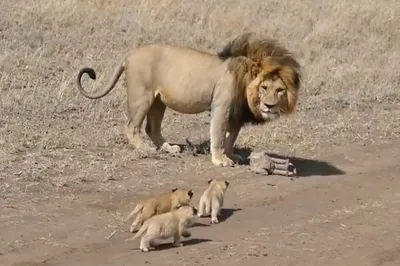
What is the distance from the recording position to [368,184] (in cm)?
1000

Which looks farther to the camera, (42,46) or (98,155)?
(42,46)

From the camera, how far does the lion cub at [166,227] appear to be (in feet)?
23.2

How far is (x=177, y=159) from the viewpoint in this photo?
10.4 m

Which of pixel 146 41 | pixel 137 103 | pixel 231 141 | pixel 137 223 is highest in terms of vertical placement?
pixel 146 41

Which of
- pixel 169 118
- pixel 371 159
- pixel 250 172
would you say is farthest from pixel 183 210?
pixel 169 118

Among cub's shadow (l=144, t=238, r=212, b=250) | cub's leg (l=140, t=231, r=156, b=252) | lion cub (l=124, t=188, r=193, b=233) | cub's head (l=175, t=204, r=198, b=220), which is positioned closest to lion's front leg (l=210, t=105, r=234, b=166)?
lion cub (l=124, t=188, r=193, b=233)

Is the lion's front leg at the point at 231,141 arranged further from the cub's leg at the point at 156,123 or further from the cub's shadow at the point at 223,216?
the cub's shadow at the point at 223,216

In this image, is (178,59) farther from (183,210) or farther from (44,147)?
(183,210)

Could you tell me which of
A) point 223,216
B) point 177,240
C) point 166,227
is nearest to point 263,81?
point 223,216

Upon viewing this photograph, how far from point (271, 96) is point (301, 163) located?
1.13 m

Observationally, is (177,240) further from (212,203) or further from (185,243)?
(212,203)

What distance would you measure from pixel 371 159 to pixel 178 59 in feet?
8.09

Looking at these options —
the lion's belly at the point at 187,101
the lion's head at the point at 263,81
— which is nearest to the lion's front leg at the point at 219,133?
the lion's head at the point at 263,81

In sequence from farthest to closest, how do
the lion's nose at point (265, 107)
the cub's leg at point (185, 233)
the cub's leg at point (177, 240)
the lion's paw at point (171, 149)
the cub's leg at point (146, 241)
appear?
1. the lion's paw at point (171, 149)
2. the lion's nose at point (265, 107)
3. the cub's leg at point (185, 233)
4. the cub's leg at point (177, 240)
5. the cub's leg at point (146, 241)
